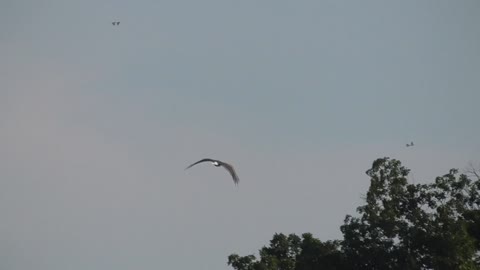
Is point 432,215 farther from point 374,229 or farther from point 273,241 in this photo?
point 273,241

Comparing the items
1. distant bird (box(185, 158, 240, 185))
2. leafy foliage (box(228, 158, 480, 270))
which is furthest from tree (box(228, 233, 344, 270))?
distant bird (box(185, 158, 240, 185))

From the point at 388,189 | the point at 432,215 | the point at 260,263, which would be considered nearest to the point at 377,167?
the point at 388,189

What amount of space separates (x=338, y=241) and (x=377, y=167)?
19.4ft

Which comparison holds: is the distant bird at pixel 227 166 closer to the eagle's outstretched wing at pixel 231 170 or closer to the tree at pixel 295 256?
the eagle's outstretched wing at pixel 231 170

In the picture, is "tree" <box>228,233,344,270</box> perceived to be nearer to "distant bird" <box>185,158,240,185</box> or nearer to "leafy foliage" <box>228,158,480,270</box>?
"leafy foliage" <box>228,158,480,270</box>

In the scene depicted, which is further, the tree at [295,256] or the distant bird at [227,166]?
the tree at [295,256]


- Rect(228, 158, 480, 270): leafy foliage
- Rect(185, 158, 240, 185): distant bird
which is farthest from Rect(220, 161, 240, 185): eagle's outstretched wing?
Rect(228, 158, 480, 270): leafy foliage

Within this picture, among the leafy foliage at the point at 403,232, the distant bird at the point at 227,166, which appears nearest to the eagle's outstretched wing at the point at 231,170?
the distant bird at the point at 227,166

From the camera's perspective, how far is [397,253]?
49.5 meters

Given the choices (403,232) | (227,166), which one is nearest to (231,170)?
(227,166)

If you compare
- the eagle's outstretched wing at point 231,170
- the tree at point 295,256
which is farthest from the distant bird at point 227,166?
the tree at point 295,256

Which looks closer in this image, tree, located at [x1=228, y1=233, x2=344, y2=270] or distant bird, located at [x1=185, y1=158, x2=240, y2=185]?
distant bird, located at [x1=185, y1=158, x2=240, y2=185]

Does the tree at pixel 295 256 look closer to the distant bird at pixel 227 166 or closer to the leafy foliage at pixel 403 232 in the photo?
the leafy foliage at pixel 403 232

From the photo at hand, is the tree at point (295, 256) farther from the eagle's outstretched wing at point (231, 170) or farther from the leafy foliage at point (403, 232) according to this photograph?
the eagle's outstretched wing at point (231, 170)
